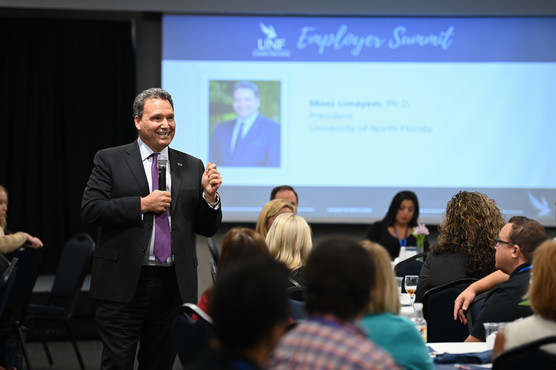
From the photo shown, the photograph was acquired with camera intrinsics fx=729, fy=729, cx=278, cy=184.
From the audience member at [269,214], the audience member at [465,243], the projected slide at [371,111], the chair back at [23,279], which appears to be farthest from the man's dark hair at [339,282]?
the projected slide at [371,111]

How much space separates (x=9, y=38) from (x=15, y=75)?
38 centimetres

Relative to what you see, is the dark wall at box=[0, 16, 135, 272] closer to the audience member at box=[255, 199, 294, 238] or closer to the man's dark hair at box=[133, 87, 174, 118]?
the audience member at box=[255, 199, 294, 238]

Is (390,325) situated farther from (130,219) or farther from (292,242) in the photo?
(292,242)

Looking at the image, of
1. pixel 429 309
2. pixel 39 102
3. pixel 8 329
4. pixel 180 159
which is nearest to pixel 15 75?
pixel 39 102

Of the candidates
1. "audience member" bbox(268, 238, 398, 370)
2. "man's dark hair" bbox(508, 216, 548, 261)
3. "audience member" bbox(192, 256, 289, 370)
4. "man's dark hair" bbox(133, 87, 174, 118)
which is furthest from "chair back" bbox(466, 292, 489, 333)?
"audience member" bbox(192, 256, 289, 370)

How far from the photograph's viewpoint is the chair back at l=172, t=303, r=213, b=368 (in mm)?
2186

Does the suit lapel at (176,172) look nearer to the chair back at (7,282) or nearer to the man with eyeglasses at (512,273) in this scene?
the man with eyeglasses at (512,273)

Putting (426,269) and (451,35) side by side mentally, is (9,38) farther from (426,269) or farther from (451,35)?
(426,269)

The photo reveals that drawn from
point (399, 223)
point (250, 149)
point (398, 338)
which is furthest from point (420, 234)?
point (398, 338)

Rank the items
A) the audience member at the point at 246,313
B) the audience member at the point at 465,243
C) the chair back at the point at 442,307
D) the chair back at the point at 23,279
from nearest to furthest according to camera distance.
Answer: the audience member at the point at 246,313 < the chair back at the point at 442,307 < the audience member at the point at 465,243 < the chair back at the point at 23,279

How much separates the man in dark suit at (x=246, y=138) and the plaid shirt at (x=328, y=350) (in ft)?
18.6

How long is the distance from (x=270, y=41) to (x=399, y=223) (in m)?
2.21

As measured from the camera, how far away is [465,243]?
375cm

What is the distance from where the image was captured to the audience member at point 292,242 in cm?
358
